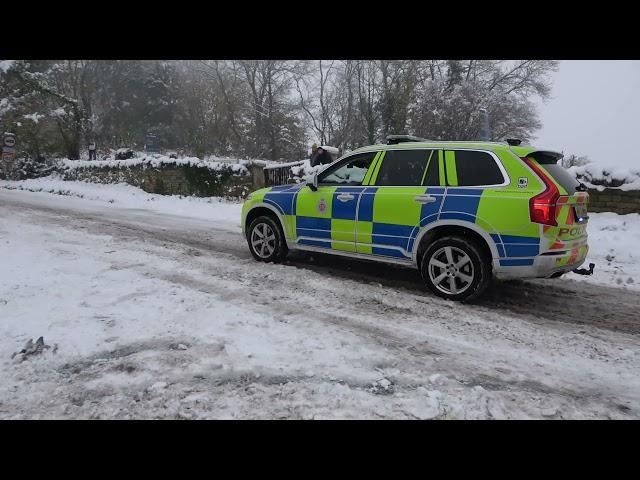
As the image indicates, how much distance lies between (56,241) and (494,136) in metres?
23.3

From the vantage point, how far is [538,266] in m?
3.77

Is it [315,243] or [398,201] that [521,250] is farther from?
[315,243]

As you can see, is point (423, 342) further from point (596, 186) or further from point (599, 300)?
point (596, 186)

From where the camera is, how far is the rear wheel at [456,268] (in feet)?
13.2

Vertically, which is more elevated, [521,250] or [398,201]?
[398,201]

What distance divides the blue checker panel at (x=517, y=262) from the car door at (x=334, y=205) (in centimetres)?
170

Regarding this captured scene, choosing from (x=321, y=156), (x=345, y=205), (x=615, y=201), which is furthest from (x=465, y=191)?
(x=321, y=156)

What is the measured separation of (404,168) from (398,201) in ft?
1.48

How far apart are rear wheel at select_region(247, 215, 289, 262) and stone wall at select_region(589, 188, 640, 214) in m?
6.86

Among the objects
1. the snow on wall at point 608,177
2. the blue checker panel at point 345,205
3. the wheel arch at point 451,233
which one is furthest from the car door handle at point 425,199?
the snow on wall at point 608,177

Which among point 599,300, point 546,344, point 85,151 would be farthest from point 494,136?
point 85,151
